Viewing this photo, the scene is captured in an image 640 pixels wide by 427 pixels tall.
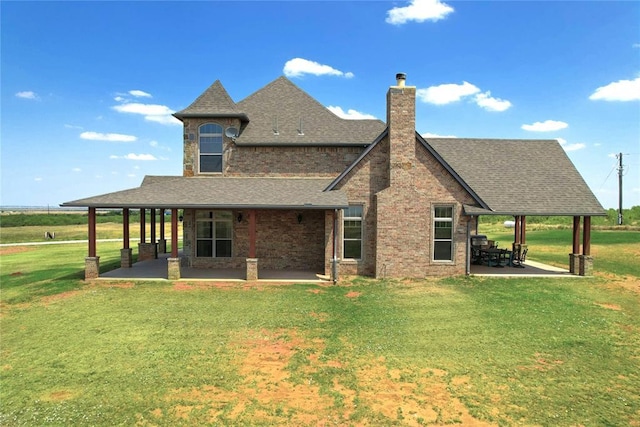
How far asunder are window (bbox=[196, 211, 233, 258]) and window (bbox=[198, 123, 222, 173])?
291 centimetres

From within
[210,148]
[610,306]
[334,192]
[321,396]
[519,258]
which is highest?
[210,148]

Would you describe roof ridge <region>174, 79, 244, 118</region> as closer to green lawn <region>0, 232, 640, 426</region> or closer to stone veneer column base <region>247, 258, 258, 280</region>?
stone veneer column base <region>247, 258, 258, 280</region>

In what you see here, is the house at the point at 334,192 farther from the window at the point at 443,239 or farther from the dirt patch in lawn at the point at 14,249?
the dirt patch in lawn at the point at 14,249

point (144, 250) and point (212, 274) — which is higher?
point (144, 250)

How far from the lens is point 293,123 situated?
65.1ft

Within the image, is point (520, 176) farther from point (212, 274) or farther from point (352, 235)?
point (212, 274)

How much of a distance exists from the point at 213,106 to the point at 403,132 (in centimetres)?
1060

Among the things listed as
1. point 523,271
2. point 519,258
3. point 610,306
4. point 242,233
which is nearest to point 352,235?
point 242,233

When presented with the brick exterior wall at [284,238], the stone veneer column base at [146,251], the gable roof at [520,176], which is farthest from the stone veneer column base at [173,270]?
the gable roof at [520,176]

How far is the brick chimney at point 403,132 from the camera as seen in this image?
51.6ft

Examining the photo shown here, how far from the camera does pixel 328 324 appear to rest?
1014 cm

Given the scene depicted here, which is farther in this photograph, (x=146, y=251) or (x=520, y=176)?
(x=146, y=251)

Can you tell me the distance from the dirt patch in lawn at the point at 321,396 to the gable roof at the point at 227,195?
26.8 ft

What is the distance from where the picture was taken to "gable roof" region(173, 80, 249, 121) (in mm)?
18344
